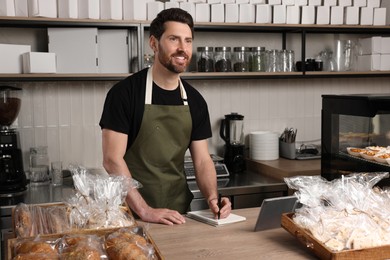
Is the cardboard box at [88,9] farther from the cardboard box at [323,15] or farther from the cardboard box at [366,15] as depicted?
the cardboard box at [366,15]

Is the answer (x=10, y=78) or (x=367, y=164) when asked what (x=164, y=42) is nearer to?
(x=367, y=164)

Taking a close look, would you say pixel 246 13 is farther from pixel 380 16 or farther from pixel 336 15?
pixel 380 16

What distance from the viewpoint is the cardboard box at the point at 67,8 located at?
3289 mm

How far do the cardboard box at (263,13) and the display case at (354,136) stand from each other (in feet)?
4.94

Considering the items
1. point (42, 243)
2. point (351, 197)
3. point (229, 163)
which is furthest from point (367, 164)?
point (229, 163)

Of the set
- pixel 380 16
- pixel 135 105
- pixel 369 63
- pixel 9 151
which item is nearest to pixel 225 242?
pixel 135 105

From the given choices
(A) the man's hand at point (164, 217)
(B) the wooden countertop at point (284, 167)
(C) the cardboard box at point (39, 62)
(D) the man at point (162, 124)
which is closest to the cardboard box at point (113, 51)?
(C) the cardboard box at point (39, 62)

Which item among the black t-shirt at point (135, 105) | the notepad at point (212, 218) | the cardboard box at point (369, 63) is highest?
the cardboard box at point (369, 63)

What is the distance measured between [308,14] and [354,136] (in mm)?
1832

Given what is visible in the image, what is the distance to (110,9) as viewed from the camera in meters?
3.37

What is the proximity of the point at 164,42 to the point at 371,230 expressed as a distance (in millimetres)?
1344

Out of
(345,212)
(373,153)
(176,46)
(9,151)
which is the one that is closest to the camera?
(345,212)

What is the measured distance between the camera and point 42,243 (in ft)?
4.59

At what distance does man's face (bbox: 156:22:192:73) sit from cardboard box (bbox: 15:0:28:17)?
1312mm
